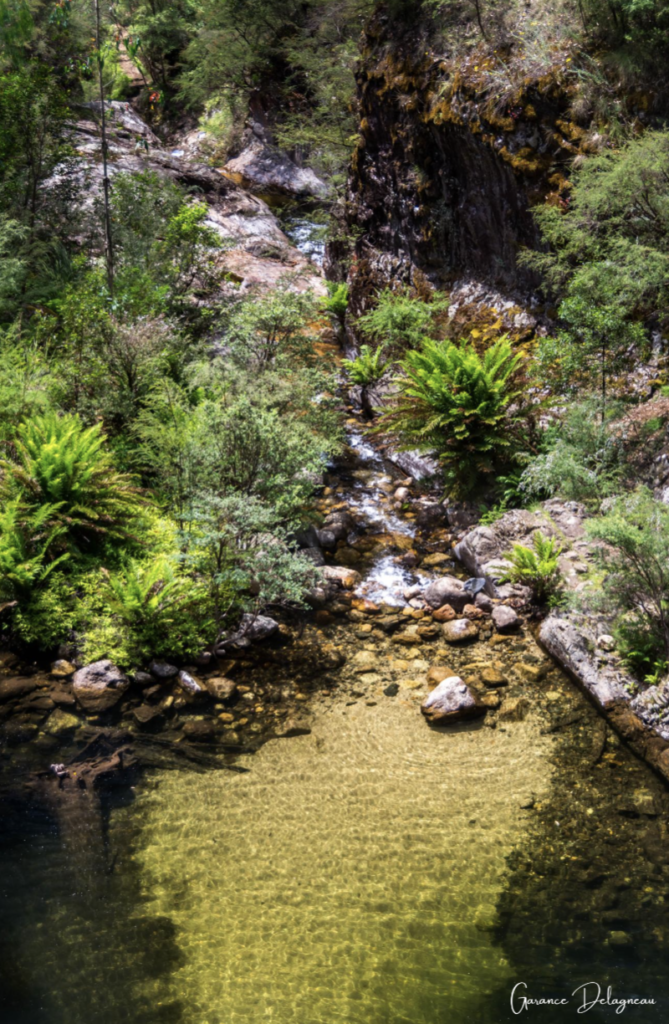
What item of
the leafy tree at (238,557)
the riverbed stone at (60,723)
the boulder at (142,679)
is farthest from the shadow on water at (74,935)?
the leafy tree at (238,557)

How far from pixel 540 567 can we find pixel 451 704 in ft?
6.12

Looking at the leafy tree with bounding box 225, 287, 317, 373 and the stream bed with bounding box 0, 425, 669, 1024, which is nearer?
the stream bed with bounding box 0, 425, 669, 1024

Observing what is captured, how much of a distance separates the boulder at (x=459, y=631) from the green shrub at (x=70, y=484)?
338 cm

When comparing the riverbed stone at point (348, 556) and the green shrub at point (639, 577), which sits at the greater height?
the green shrub at point (639, 577)

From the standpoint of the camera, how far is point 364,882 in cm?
366

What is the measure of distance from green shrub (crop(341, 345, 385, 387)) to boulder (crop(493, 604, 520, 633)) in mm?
5965

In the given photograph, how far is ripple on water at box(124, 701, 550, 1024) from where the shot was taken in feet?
9.86

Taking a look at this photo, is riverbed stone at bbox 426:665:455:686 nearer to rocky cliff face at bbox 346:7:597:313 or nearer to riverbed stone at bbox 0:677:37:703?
riverbed stone at bbox 0:677:37:703

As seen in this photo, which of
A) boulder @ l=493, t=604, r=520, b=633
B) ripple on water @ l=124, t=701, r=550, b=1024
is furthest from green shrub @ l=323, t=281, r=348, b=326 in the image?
ripple on water @ l=124, t=701, r=550, b=1024

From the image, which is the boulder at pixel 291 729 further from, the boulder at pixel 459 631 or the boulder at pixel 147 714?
the boulder at pixel 459 631

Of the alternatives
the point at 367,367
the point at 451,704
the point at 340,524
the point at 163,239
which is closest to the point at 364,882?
the point at 451,704

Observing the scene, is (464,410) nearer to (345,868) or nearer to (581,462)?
(581,462)

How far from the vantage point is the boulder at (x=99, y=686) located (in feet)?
16.8

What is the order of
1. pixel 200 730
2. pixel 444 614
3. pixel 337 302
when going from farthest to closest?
pixel 337 302 → pixel 444 614 → pixel 200 730
